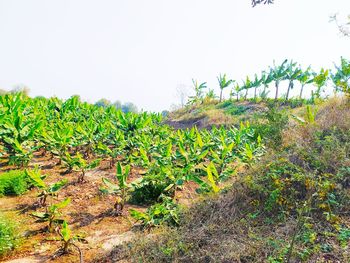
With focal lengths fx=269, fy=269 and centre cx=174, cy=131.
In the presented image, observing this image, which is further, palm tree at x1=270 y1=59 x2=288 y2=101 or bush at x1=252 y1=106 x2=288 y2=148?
palm tree at x1=270 y1=59 x2=288 y2=101

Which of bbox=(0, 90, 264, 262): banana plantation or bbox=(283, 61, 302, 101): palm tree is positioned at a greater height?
bbox=(283, 61, 302, 101): palm tree

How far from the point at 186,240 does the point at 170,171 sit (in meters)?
1.78

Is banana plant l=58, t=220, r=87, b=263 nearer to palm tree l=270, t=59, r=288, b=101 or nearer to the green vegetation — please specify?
the green vegetation

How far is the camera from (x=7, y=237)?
3211 mm

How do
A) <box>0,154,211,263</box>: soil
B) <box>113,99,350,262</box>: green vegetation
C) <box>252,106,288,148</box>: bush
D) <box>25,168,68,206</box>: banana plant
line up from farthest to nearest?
<box>252,106,288,148</box>: bush < <box>25,168,68,206</box>: banana plant < <box>0,154,211,263</box>: soil < <box>113,99,350,262</box>: green vegetation

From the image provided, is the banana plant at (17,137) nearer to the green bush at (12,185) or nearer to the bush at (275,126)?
the green bush at (12,185)

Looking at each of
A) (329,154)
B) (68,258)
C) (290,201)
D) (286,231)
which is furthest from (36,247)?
(329,154)

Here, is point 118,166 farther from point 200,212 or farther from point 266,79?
point 266,79

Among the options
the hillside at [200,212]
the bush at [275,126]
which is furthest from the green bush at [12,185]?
the bush at [275,126]

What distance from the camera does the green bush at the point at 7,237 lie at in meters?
3.14

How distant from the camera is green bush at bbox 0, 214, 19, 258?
314 centimetres

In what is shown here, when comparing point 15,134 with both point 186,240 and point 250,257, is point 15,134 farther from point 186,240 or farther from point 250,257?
point 250,257

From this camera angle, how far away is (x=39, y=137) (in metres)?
6.47

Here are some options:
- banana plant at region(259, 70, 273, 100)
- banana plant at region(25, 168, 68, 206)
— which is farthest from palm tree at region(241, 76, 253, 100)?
banana plant at region(25, 168, 68, 206)
